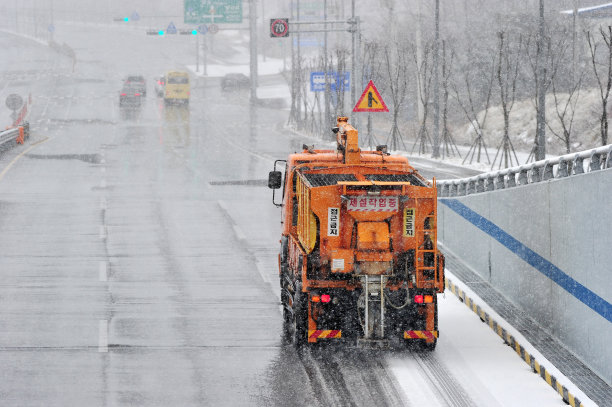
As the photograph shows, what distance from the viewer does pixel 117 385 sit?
41.5 ft

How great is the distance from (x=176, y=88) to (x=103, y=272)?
189ft

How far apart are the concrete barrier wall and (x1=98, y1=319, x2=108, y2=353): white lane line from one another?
620cm

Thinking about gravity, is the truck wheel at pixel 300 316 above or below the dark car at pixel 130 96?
below

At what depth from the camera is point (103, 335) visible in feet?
50.3

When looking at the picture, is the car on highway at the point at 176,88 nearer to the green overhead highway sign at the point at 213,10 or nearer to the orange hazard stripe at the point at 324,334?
Answer: the green overhead highway sign at the point at 213,10

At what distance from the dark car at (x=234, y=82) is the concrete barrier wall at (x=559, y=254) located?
3012 inches

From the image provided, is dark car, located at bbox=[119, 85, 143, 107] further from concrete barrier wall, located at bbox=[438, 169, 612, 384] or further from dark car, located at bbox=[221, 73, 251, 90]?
concrete barrier wall, located at bbox=[438, 169, 612, 384]

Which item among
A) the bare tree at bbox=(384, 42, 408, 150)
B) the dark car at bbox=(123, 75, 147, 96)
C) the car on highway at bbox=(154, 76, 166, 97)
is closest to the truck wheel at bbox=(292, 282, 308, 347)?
the bare tree at bbox=(384, 42, 408, 150)

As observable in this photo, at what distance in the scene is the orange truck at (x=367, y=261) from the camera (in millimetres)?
13273

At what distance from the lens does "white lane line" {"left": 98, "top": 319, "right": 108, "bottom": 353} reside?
14562mm

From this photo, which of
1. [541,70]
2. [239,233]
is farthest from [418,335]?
[541,70]

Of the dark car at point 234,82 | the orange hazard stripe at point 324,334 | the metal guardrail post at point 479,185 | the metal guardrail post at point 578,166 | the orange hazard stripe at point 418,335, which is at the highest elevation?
the dark car at point 234,82

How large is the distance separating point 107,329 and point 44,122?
4991cm

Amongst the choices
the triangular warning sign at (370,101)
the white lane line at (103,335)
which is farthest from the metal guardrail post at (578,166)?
the triangular warning sign at (370,101)
